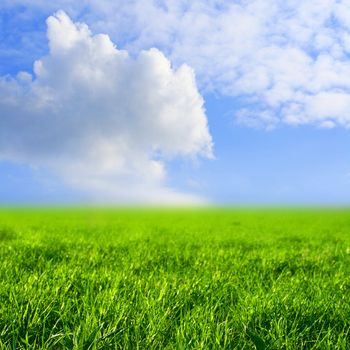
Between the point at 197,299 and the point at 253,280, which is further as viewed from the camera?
the point at 253,280

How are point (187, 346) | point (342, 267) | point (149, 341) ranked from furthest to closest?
point (342, 267)
point (149, 341)
point (187, 346)

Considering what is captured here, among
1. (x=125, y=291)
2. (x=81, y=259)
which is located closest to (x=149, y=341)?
(x=125, y=291)

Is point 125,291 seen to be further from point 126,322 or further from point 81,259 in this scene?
point 81,259

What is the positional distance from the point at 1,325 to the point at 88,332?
0.80 metres

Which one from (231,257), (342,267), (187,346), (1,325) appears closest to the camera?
(187,346)

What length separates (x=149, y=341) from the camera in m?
3.20

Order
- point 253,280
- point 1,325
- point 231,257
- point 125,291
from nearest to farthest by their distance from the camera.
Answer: point 1,325 → point 125,291 → point 253,280 → point 231,257

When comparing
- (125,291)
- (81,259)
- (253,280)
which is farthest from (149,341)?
(81,259)

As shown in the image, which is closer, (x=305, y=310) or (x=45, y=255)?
(x=305, y=310)

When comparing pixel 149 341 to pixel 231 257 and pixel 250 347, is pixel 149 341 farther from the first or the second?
pixel 231 257

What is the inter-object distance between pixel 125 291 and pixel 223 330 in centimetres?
130

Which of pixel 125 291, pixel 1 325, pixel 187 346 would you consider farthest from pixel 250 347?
pixel 1 325

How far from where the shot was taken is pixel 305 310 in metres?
4.12

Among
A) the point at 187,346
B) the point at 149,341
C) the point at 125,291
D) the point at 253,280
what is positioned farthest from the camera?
the point at 253,280
